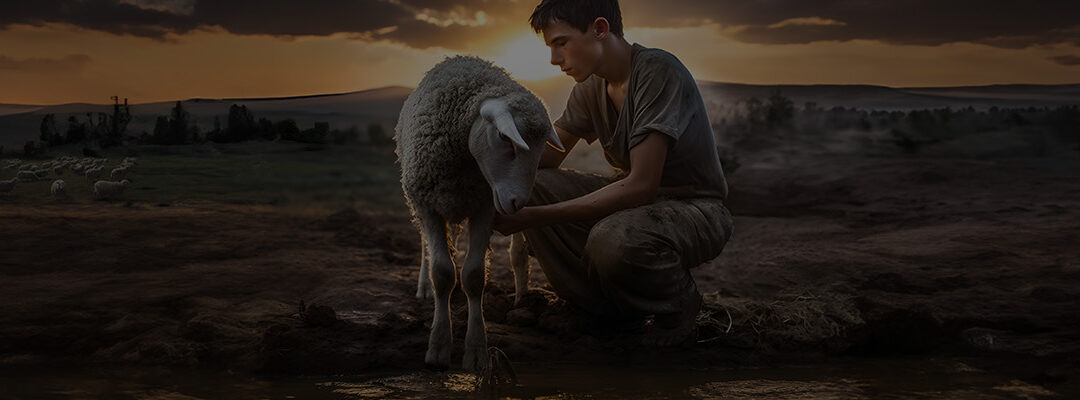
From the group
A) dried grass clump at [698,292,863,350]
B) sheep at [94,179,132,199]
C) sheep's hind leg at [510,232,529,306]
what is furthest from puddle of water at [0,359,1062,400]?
sheep at [94,179,132,199]

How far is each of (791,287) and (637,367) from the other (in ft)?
7.70

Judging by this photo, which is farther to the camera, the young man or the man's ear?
the man's ear

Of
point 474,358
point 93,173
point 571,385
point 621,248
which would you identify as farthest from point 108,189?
point 571,385

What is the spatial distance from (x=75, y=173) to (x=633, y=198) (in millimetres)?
5758

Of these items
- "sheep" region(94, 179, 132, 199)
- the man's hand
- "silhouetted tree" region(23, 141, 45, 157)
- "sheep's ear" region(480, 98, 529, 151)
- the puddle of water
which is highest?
"sheep's ear" region(480, 98, 529, 151)

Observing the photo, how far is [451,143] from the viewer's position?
13.1ft

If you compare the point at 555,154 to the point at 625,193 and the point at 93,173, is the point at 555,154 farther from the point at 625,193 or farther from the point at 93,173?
the point at 93,173

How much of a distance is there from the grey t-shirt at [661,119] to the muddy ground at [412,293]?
0.80 m

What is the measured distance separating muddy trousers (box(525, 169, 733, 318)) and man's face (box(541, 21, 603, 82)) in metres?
0.73

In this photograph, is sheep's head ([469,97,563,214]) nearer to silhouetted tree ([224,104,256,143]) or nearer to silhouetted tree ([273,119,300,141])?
→ silhouetted tree ([273,119,300,141])

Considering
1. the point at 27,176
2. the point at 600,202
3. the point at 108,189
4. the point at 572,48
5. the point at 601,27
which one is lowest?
the point at 108,189

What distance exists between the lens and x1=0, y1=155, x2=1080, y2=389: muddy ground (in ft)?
14.2

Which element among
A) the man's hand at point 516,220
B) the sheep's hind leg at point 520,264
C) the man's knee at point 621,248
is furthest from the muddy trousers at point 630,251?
the man's hand at point 516,220

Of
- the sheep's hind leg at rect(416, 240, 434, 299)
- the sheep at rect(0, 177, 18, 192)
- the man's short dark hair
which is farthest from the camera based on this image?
the sheep at rect(0, 177, 18, 192)
